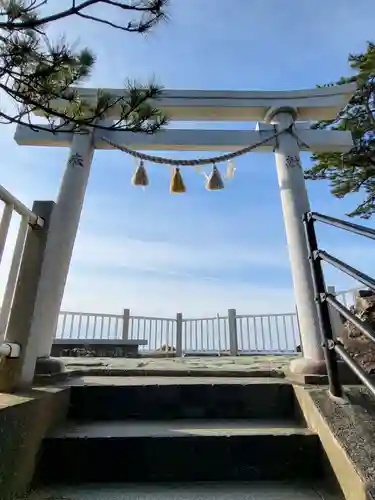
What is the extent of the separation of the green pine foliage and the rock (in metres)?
3.18

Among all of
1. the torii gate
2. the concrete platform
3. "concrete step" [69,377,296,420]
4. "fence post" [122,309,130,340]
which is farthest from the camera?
"fence post" [122,309,130,340]

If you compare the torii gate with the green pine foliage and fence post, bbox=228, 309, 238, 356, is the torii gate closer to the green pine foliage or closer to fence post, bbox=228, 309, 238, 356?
the green pine foliage

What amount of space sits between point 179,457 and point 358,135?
562 cm

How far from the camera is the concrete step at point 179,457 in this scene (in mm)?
1219

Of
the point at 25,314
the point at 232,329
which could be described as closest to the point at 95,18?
the point at 25,314

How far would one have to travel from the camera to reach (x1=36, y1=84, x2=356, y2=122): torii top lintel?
9.65 ft

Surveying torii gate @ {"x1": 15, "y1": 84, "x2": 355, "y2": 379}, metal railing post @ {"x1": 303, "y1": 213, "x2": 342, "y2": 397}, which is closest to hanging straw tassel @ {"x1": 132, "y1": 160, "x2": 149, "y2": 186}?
torii gate @ {"x1": 15, "y1": 84, "x2": 355, "y2": 379}

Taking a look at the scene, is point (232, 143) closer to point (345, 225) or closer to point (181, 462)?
point (345, 225)

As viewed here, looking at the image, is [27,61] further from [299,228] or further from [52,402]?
[299,228]

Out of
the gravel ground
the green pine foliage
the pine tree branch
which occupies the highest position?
the green pine foliage

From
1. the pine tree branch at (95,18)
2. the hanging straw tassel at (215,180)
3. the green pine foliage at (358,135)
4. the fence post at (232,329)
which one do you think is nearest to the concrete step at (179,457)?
the pine tree branch at (95,18)

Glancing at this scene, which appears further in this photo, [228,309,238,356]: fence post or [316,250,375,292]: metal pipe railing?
[228,309,238,356]: fence post

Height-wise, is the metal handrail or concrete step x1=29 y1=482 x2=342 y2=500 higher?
the metal handrail

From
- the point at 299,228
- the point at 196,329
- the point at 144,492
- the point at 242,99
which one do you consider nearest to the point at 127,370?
the point at 144,492
